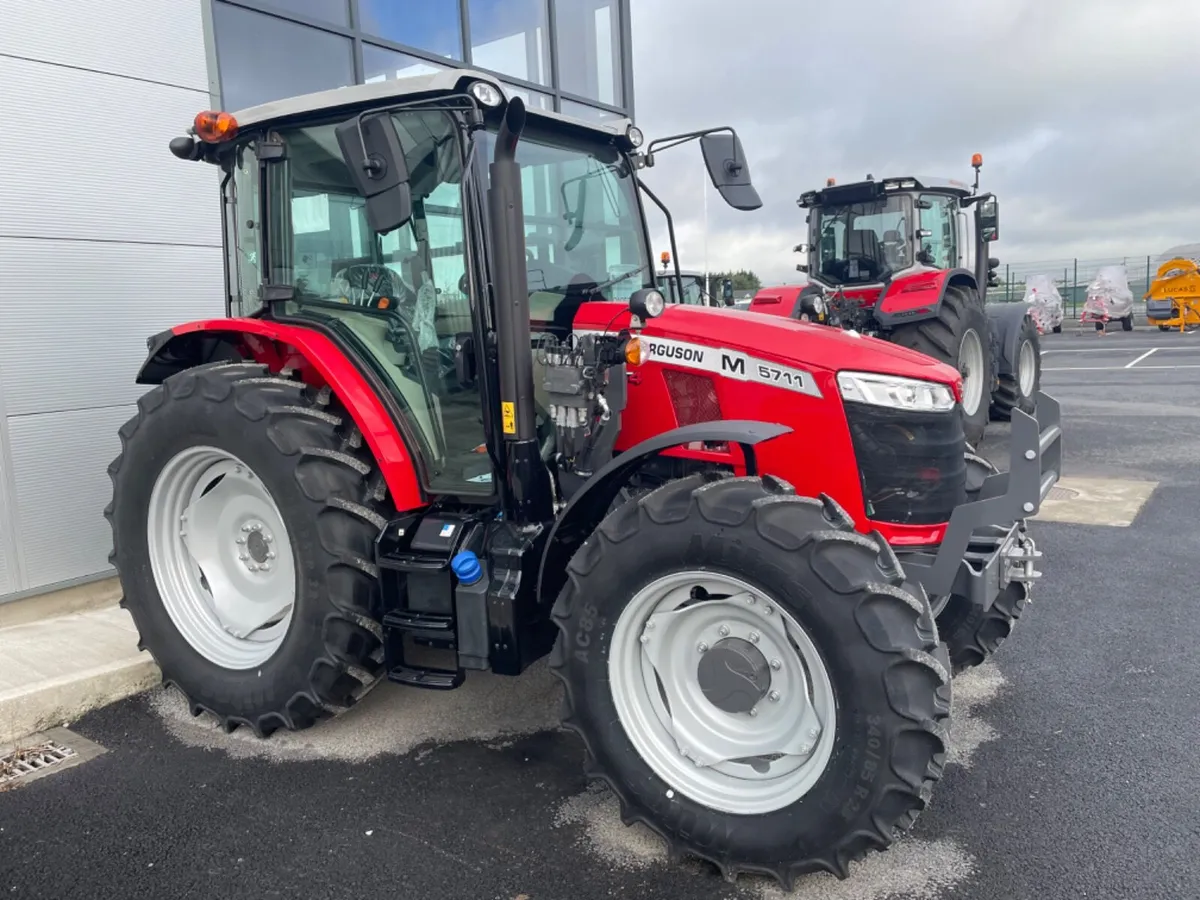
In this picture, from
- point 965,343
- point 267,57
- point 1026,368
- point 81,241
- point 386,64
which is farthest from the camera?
point 1026,368

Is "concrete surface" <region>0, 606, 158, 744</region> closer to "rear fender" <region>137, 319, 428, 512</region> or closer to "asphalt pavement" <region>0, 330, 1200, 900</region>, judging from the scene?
"asphalt pavement" <region>0, 330, 1200, 900</region>

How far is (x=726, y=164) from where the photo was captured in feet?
12.5

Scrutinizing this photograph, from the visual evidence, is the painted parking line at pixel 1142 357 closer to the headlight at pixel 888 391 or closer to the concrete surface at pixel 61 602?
the headlight at pixel 888 391

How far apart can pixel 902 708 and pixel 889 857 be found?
66 cm

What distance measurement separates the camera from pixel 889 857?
279cm

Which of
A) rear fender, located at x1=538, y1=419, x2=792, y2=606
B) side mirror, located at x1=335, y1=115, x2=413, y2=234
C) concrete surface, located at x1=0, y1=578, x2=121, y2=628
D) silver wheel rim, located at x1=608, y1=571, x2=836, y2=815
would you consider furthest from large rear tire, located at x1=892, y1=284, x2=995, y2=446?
concrete surface, located at x1=0, y1=578, x2=121, y2=628

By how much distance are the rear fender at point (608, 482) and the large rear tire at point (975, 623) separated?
49.8 inches

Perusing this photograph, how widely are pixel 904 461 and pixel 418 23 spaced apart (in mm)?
5961

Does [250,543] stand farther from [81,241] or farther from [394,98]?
[81,241]

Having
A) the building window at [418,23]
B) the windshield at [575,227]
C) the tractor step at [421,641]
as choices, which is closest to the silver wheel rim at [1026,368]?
the building window at [418,23]

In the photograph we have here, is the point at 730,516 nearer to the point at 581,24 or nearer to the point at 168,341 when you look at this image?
the point at 168,341

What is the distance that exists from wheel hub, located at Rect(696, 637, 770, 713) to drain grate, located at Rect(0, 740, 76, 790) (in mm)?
2561

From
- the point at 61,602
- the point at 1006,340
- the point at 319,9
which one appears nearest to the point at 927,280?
the point at 1006,340

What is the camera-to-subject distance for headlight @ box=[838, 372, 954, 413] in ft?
9.96
